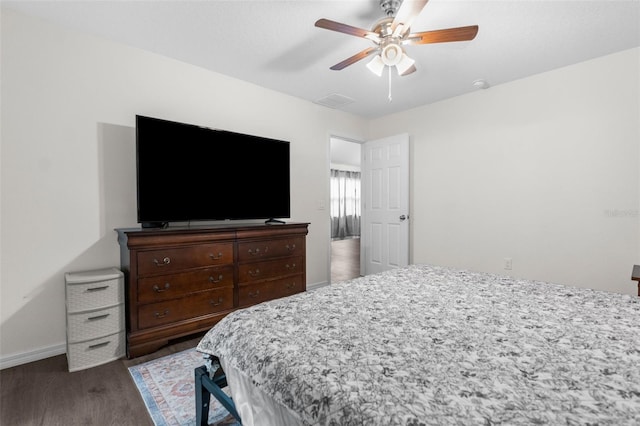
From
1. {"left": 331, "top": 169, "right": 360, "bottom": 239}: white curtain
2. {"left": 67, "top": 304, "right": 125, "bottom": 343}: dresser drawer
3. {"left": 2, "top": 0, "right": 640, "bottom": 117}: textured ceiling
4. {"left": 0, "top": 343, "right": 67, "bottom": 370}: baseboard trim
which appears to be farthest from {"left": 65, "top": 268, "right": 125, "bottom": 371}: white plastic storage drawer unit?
A: {"left": 331, "top": 169, "right": 360, "bottom": 239}: white curtain

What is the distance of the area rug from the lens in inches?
63.2

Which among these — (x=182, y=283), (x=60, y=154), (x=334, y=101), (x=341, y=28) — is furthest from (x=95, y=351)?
(x=334, y=101)

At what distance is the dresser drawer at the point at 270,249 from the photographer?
2781 mm

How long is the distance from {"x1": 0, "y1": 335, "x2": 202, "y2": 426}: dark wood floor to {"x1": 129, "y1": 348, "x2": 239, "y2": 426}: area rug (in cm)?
5

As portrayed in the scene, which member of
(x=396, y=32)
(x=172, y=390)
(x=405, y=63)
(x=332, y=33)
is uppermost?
(x=332, y=33)

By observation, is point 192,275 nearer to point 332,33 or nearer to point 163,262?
point 163,262

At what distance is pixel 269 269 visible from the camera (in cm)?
296

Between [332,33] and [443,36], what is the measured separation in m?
0.87

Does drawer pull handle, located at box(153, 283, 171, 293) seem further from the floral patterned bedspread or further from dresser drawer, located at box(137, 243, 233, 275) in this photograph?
the floral patterned bedspread

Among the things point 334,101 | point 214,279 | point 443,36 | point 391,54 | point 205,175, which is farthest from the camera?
point 334,101

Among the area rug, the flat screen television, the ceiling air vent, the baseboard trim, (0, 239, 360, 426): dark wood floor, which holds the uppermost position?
the ceiling air vent

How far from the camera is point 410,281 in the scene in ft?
6.15

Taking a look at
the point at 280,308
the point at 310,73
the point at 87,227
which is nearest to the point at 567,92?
the point at 310,73

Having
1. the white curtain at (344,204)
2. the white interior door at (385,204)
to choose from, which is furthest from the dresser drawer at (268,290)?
the white curtain at (344,204)
